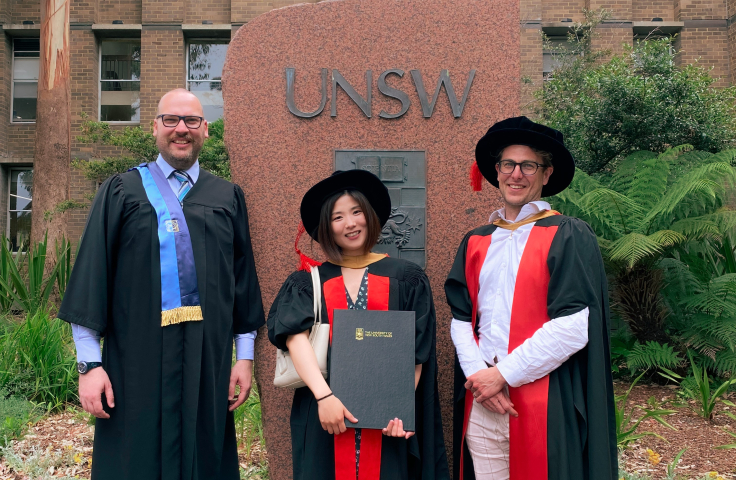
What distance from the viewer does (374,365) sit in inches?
88.4

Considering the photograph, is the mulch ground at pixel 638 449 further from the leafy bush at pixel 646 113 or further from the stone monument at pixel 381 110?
the leafy bush at pixel 646 113

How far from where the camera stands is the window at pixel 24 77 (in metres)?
15.0

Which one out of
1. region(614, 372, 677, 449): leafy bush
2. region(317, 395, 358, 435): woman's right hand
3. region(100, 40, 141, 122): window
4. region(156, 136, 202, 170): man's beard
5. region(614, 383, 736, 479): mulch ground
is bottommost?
region(614, 383, 736, 479): mulch ground

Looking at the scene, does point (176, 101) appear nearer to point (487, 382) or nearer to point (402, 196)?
point (402, 196)

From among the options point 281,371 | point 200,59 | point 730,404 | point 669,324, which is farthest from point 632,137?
point 200,59

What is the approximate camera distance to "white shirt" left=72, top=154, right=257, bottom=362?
237 cm

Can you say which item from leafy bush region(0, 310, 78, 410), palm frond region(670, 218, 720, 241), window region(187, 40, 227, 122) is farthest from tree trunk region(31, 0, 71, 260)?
palm frond region(670, 218, 720, 241)

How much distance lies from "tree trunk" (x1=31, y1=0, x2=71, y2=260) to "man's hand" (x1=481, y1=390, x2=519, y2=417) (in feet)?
28.6

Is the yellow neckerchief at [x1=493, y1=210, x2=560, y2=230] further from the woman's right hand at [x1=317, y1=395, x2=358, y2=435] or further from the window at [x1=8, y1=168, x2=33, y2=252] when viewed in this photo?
the window at [x1=8, y1=168, x2=33, y2=252]

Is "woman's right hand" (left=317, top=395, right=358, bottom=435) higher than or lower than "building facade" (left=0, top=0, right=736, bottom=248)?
lower

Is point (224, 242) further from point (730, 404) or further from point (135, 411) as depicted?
point (730, 404)

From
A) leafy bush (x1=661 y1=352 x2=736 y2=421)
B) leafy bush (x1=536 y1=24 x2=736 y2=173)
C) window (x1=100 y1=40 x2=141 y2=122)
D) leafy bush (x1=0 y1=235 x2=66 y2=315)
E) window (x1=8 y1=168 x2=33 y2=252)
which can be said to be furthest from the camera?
window (x1=8 y1=168 x2=33 y2=252)

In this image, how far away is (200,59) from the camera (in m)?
14.5

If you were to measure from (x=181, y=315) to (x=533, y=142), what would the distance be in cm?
154
